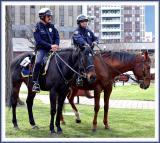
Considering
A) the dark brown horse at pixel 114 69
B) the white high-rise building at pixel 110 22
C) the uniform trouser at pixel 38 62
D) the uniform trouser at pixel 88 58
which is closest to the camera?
the uniform trouser at pixel 88 58

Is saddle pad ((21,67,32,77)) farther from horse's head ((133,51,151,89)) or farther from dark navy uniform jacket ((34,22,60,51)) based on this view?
horse's head ((133,51,151,89))

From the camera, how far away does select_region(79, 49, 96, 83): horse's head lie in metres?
7.87

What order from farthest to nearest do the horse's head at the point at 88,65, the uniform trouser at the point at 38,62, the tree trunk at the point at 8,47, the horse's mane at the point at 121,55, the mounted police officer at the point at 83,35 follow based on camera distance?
the tree trunk at the point at 8,47, the horse's mane at the point at 121,55, the mounted police officer at the point at 83,35, the uniform trouser at the point at 38,62, the horse's head at the point at 88,65

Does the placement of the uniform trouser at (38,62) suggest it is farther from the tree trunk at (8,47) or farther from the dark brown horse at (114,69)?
the tree trunk at (8,47)

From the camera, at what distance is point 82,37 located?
932 centimetres

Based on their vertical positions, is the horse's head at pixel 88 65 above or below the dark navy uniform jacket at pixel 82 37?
below

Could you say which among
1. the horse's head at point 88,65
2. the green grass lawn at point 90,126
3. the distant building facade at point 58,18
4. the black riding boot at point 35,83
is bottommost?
the green grass lawn at point 90,126

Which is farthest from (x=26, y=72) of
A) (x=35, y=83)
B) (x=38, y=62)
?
(x=38, y=62)

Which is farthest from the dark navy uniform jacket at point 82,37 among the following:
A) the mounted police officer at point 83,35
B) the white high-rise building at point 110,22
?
the white high-rise building at point 110,22

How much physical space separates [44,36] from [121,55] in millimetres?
2032

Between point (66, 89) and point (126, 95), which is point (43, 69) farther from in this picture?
point (126, 95)

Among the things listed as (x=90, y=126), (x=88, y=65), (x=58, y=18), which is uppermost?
(x=58, y=18)

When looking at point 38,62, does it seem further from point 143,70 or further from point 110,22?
point 110,22

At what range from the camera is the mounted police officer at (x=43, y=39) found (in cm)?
862
